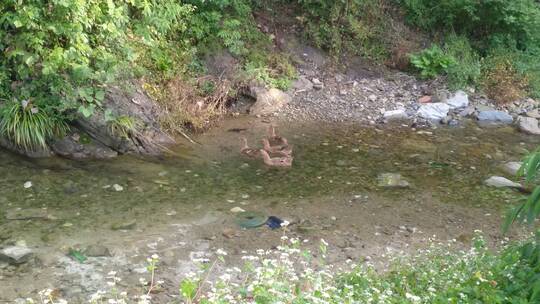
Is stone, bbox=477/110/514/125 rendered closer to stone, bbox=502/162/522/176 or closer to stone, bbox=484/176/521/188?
stone, bbox=502/162/522/176

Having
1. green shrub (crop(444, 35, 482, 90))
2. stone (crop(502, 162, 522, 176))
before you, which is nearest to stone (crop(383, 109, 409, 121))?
green shrub (crop(444, 35, 482, 90))

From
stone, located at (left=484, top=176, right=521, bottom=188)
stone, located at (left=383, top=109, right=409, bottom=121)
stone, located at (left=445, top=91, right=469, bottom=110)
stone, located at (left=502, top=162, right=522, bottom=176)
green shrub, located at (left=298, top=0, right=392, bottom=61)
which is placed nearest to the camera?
stone, located at (left=484, top=176, right=521, bottom=188)

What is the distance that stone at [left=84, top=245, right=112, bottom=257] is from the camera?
4977mm

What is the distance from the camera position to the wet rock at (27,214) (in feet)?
18.2

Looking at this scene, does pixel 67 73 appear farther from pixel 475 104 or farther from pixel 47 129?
pixel 475 104

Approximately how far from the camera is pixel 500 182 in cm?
719

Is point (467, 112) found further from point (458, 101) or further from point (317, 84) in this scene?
point (317, 84)

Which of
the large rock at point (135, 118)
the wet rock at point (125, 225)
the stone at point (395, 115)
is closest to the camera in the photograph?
the wet rock at point (125, 225)

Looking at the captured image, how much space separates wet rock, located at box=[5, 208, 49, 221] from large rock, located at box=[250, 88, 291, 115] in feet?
14.0

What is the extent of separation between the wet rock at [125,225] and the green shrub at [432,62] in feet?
22.7

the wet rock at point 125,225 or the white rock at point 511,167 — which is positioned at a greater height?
the wet rock at point 125,225

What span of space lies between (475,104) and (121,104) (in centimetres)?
619

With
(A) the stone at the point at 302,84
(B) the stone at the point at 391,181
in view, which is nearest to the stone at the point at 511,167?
(B) the stone at the point at 391,181

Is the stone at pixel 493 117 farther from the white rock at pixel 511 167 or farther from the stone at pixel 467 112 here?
the white rock at pixel 511 167
